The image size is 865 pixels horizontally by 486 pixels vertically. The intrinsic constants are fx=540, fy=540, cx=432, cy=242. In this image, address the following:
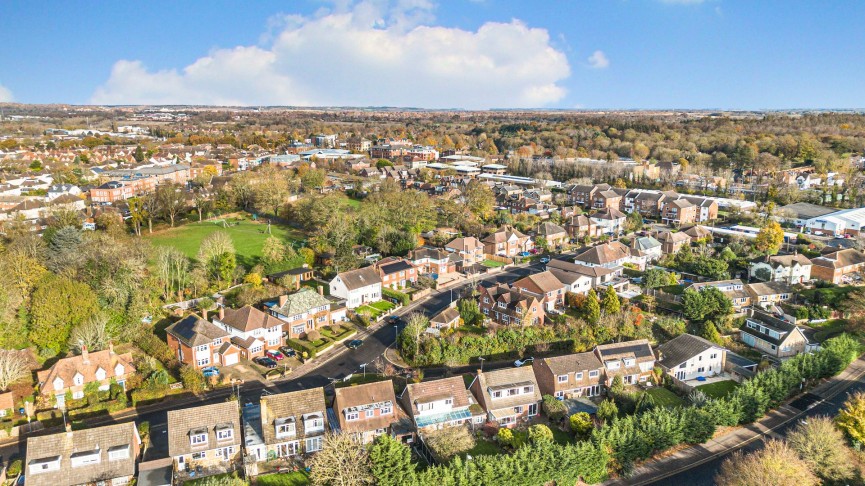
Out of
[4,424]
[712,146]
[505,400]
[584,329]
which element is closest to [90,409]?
[4,424]

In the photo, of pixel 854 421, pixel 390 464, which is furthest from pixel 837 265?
pixel 390 464

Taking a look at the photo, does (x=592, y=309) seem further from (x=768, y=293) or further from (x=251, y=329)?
(x=251, y=329)

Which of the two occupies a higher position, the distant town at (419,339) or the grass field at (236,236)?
the grass field at (236,236)

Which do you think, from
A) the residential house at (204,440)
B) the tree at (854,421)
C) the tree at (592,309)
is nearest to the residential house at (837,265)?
the tree at (592,309)

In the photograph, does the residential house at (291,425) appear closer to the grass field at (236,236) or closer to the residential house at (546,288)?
the residential house at (546,288)

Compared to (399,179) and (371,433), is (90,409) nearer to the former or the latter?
(371,433)
